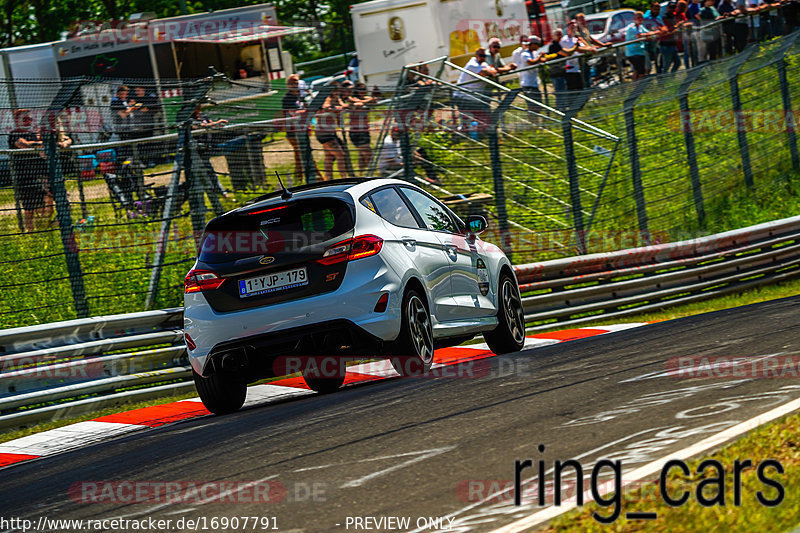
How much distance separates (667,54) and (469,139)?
794 centimetres

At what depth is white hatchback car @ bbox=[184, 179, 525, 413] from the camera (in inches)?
328

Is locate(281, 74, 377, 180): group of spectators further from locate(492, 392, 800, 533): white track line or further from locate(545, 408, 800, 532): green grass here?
locate(545, 408, 800, 532): green grass

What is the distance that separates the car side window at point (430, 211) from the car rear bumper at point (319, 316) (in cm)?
148

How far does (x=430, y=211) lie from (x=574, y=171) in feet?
23.4

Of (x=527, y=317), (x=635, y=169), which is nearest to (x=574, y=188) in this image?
(x=635, y=169)

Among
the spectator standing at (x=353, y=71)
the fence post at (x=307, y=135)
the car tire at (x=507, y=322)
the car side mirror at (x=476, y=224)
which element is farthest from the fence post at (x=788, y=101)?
the spectator standing at (x=353, y=71)

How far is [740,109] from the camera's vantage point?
19.7m

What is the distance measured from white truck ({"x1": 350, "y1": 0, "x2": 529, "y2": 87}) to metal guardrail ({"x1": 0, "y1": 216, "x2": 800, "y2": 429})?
1548 cm

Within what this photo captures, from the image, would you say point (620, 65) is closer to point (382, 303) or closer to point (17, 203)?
point (17, 203)

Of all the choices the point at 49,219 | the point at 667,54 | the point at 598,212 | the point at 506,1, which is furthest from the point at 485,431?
the point at 506,1

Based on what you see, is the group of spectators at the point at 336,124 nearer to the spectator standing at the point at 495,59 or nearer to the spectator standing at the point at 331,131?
the spectator standing at the point at 331,131

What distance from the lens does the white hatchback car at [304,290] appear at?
27.3ft

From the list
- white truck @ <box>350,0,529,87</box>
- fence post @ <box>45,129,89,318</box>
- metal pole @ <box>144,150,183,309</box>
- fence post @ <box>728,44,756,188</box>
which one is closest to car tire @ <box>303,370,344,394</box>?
fence post @ <box>45,129,89,318</box>

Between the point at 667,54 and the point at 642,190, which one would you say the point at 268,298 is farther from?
the point at 667,54
